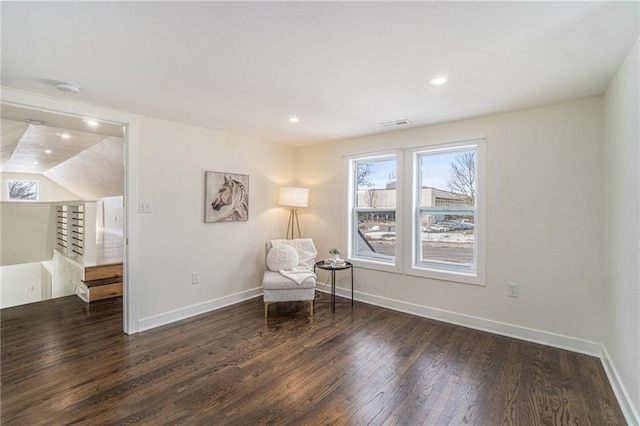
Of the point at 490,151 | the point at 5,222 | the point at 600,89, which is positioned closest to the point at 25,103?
the point at 490,151

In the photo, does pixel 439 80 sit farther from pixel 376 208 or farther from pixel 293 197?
pixel 293 197

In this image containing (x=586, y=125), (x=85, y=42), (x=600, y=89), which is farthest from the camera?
(x=586, y=125)

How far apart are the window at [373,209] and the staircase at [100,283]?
11.8 ft

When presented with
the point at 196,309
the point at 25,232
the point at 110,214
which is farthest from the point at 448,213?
the point at 25,232

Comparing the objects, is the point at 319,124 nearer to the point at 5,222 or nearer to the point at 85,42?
the point at 85,42

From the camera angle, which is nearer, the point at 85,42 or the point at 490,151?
the point at 85,42

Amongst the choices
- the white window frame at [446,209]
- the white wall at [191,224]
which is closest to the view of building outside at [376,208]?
the white window frame at [446,209]

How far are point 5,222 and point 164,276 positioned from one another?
558 cm

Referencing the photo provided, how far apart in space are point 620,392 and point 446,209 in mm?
2028

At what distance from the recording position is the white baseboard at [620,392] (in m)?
1.69

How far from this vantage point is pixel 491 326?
9.85 feet

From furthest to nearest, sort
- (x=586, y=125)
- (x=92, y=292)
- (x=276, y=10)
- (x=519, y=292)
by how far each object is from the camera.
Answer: (x=92, y=292) < (x=519, y=292) < (x=586, y=125) < (x=276, y=10)

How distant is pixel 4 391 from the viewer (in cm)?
200

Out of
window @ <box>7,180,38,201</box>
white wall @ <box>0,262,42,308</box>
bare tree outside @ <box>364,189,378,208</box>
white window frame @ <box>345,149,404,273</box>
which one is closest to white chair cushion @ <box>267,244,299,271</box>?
white window frame @ <box>345,149,404,273</box>
